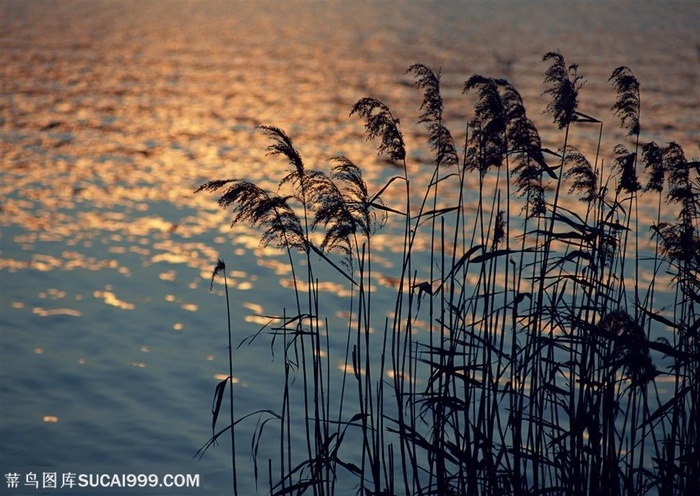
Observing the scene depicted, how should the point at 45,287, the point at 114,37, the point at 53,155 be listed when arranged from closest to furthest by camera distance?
the point at 45,287 → the point at 53,155 → the point at 114,37

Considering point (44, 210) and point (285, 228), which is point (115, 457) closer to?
point (285, 228)

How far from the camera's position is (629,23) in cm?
3350

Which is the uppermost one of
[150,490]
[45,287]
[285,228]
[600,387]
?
[285,228]

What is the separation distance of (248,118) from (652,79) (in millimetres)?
9292

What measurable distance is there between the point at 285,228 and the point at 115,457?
3.88 meters

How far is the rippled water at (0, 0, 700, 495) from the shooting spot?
318 inches

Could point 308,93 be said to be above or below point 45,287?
above

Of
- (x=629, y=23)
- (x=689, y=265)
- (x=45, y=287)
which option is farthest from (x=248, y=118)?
(x=629, y=23)

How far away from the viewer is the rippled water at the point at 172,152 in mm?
8086

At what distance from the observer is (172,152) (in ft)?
54.2

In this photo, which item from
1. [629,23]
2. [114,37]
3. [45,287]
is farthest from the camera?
[629,23]

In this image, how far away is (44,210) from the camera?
1304 centimetres

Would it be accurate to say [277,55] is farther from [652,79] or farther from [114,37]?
[652,79]

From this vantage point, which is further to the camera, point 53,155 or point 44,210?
point 53,155
